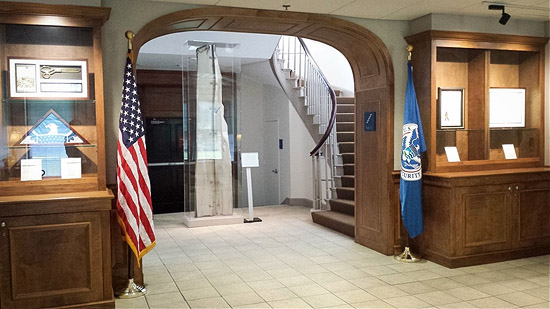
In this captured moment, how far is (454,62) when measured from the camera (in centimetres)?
619

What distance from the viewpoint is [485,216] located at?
557 centimetres

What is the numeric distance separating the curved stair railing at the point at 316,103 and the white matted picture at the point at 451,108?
2.51 meters

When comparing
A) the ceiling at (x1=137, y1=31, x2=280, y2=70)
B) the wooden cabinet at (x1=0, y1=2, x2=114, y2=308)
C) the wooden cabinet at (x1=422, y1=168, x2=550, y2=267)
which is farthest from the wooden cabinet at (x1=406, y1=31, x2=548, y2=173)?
the wooden cabinet at (x1=0, y1=2, x2=114, y2=308)

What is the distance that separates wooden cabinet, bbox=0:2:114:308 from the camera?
3.96 metres

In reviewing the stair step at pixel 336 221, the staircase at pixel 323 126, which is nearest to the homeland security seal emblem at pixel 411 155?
the stair step at pixel 336 221

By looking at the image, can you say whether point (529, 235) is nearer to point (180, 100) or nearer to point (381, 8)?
point (381, 8)

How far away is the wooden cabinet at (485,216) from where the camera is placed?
5.43 meters

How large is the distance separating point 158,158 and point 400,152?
18.4 ft

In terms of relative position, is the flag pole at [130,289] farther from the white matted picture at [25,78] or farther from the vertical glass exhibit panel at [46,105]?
the white matted picture at [25,78]

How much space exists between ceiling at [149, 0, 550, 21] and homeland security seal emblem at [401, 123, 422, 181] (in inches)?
50.3

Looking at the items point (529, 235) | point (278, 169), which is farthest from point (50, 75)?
point (278, 169)

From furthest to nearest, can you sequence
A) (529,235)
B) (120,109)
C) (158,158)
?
(158,158)
(529,235)
(120,109)

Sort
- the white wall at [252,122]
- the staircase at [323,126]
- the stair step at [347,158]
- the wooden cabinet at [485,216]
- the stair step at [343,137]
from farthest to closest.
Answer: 1. the white wall at [252,122]
2. the stair step at [343,137]
3. the stair step at [347,158]
4. the staircase at [323,126]
5. the wooden cabinet at [485,216]

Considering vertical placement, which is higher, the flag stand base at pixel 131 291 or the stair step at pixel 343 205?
the stair step at pixel 343 205
